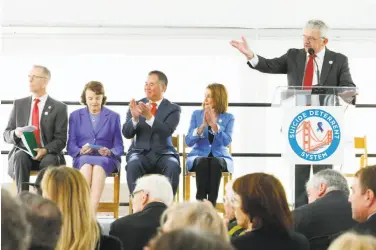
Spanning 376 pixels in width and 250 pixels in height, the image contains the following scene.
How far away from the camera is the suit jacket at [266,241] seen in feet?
10.3

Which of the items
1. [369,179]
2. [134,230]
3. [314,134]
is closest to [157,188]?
[134,230]

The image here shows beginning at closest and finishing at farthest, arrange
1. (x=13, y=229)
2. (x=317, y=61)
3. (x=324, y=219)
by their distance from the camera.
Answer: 1. (x=13, y=229)
2. (x=324, y=219)
3. (x=317, y=61)

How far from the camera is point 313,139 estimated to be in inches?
201

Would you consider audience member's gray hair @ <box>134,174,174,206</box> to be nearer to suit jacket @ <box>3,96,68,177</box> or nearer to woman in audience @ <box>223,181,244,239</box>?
woman in audience @ <box>223,181,244,239</box>

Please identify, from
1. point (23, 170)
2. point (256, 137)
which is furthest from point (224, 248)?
point (256, 137)

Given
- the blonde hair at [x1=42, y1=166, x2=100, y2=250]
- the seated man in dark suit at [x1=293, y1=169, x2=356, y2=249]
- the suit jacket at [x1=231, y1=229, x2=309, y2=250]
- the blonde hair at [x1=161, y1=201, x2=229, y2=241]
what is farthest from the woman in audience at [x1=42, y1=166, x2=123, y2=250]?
the seated man in dark suit at [x1=293, y1=169, x2=356, y2=249]

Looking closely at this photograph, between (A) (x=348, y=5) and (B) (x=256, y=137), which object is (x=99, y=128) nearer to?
(B) (x=256, y=137)

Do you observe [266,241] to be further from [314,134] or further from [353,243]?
[314,134]

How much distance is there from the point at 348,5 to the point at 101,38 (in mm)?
2750

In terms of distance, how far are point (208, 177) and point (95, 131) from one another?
1093mm

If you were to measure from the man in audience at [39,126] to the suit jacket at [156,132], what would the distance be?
23.6 inches

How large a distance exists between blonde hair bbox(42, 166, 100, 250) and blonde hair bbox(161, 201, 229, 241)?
1.28ft

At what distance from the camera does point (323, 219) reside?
395 cm

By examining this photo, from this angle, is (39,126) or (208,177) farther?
(39,126)
